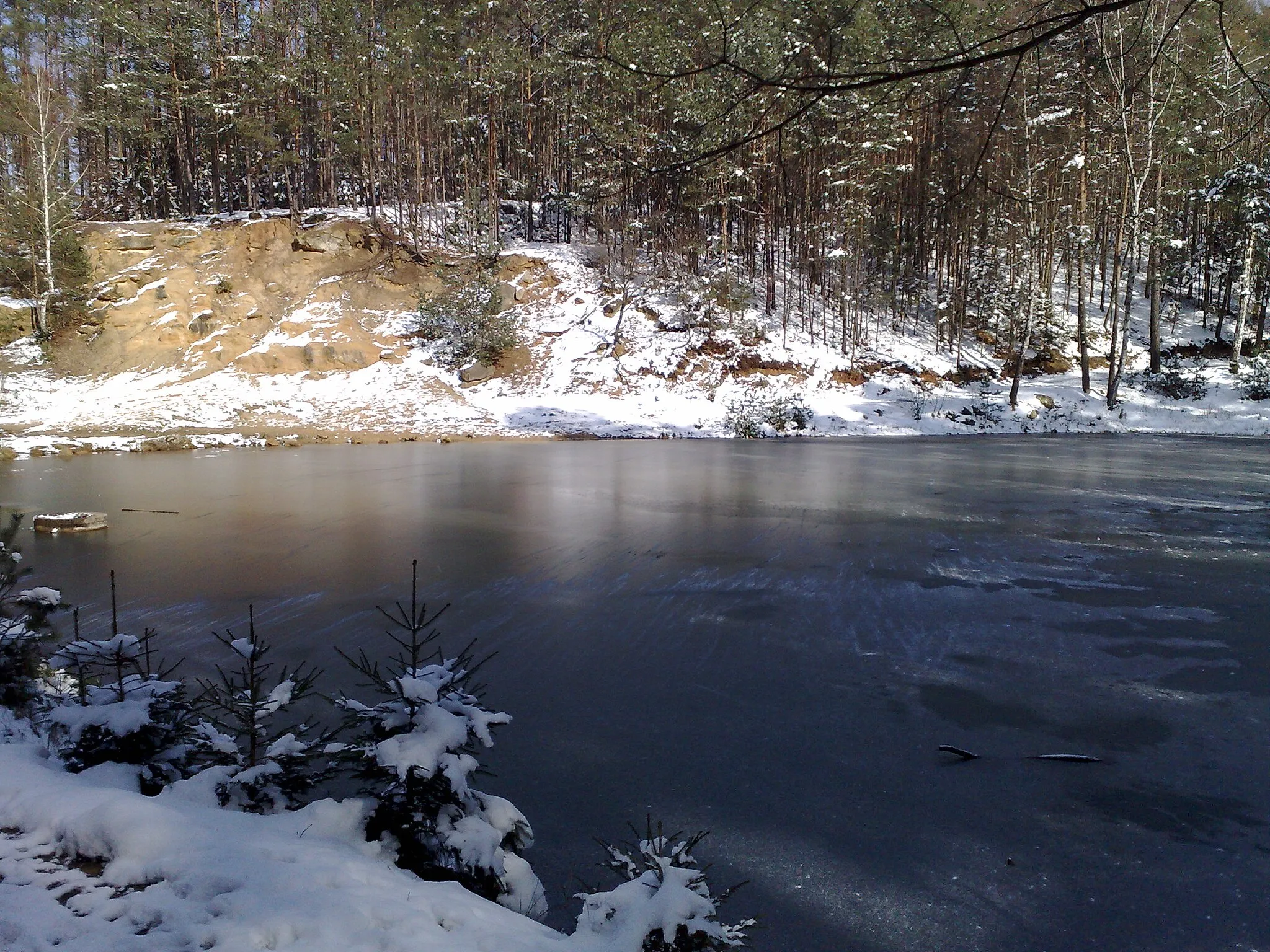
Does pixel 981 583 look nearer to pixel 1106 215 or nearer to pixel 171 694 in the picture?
pixel 171 694

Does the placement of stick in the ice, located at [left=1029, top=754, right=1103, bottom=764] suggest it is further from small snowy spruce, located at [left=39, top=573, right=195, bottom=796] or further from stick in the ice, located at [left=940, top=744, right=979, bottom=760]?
small snowy spruce, located at [left=39, top=573, right=195, bottom=796]

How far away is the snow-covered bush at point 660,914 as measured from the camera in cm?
174

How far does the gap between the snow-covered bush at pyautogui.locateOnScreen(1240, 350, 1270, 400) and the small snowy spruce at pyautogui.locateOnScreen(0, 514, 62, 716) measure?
32475 mm

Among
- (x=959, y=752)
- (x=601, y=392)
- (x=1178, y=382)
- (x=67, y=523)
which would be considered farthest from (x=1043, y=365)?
(x=67, y=523)

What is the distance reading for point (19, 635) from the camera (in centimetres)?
330

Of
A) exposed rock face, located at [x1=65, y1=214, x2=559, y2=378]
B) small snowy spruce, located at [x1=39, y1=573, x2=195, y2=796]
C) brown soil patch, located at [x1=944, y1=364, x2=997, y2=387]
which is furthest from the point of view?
brown soil patch, located at [x1=944, y1=364, x2=997, y2=387]

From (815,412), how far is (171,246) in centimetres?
2557

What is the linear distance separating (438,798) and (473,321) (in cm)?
2722

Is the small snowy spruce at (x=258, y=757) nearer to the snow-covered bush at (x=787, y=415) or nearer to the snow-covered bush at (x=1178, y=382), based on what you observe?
the snow-covered bush at (x=787, y=415)

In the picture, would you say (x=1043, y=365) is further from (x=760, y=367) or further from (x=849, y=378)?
(x=760, y=367)

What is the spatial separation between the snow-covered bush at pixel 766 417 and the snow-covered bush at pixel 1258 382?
1458 cm

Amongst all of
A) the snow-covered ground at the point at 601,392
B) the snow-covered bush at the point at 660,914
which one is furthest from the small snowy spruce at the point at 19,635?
the snow-covered ground at the point at 601,392

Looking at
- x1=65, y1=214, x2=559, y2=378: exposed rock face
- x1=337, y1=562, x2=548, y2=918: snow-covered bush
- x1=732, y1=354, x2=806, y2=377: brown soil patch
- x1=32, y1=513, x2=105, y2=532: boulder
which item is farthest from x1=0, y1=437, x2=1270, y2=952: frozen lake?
x1=65, y1=214, x2=559, y2=378: exposed rock face

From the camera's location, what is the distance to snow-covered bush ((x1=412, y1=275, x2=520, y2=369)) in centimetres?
2816
